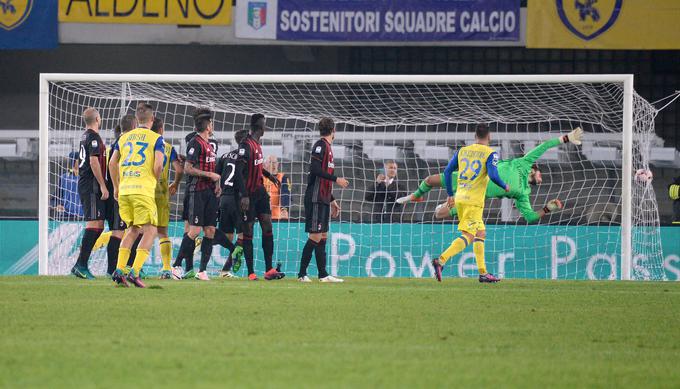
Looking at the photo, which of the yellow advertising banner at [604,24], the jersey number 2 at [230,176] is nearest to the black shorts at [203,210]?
the jersey number 2 at [230,176]

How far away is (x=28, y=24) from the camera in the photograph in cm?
1881

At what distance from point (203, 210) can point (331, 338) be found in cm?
574

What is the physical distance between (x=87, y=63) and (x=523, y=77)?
1191cm

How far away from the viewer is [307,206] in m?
12.1

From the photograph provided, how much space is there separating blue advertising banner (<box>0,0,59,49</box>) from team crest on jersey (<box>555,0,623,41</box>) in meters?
8.12

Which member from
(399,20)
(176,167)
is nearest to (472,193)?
(176,167)

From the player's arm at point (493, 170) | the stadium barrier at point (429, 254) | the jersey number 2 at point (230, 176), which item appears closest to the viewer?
the player's arm at point (493, 170)

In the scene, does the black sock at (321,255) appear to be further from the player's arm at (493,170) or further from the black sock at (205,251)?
the player's arm at (493,170)

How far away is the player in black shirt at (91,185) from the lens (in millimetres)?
11836

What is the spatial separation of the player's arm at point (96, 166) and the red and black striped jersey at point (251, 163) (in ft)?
4.67

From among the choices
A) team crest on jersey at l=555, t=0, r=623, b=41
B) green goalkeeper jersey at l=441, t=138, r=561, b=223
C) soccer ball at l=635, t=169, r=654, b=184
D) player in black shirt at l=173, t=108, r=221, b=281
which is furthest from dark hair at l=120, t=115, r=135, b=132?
team crest on jersey at l=555, t=0, r=623, b=41

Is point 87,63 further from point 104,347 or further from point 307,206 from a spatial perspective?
point 104,347

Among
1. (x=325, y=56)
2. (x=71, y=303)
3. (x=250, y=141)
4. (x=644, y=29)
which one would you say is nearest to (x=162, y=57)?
(x=325, y=56)

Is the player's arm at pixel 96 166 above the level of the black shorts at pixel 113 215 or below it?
above
